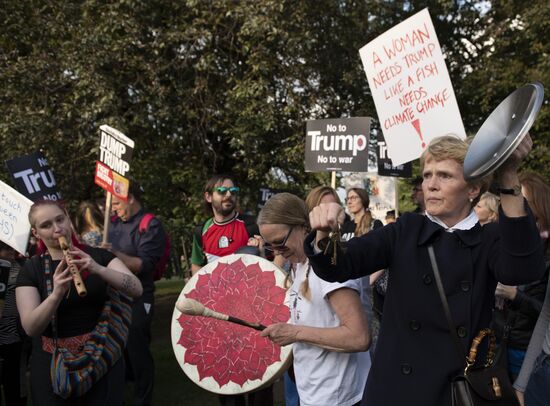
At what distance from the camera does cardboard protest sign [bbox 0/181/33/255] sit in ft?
18.1

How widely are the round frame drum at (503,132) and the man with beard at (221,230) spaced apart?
4.17m

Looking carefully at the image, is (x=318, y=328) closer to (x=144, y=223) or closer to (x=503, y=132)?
(x=503, y=132)

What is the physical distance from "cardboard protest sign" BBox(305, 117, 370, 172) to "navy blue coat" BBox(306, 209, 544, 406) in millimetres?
5786

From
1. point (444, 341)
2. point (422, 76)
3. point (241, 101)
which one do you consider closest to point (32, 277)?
point (444, 341)

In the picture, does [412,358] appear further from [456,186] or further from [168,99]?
[168,99]

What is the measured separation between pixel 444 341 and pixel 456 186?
1.78ft

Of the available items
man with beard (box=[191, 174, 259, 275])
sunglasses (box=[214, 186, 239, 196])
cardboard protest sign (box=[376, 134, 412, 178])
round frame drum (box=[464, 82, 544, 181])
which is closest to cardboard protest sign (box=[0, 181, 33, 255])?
man with beard (box=[191, 174, 259, 275])

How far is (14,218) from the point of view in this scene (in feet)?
18.2

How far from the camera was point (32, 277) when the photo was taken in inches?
143

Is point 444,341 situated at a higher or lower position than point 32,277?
lower

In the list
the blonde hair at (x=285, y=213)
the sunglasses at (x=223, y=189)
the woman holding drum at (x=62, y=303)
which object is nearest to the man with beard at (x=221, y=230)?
the sunglasses at (x=223, y=189)

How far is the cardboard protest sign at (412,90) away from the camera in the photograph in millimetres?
5098

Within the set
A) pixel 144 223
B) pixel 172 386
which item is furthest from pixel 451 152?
pixel 172 386

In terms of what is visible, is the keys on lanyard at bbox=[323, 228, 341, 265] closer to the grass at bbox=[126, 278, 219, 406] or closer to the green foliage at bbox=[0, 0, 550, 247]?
the grass at bbox=[126, 278, 219, 406]
